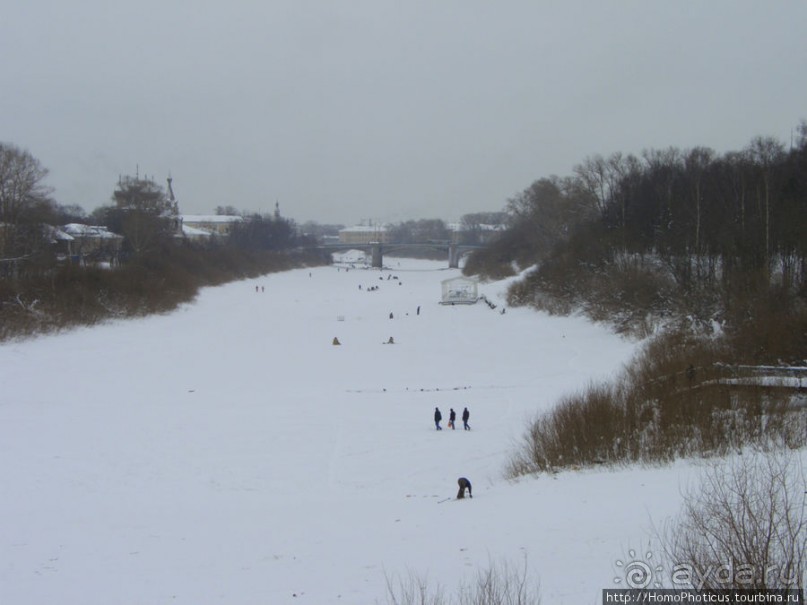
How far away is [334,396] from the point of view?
26359 millimetres

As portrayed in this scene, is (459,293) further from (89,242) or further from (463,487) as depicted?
(463,487)

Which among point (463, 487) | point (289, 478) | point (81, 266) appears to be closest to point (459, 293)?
point (81, 266)

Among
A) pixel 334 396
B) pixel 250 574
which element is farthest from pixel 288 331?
pixel 250 574

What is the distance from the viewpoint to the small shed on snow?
64.1 meters

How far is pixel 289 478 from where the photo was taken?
54.2 feet

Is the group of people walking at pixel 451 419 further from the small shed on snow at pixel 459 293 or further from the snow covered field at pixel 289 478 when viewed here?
the small shed on snow at pixel 459 293

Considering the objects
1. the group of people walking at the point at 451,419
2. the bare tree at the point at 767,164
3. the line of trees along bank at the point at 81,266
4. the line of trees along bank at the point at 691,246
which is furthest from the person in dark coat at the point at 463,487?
the line of trees along bank at the point at 81,266

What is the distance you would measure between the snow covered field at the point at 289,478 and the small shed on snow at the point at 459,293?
2429 centimetres

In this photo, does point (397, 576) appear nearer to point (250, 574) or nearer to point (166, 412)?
point (250, 574)

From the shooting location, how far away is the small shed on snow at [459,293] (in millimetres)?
64125

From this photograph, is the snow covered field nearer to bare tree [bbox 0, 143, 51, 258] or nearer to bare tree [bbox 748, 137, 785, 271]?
bare tree [bbox 748, 137, 785, 271]

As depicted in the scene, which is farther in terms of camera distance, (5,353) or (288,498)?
(5,353)

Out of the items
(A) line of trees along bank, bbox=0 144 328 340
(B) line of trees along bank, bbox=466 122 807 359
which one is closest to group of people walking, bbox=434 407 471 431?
(B) line of trees along bank, bbox=466 122 807 359

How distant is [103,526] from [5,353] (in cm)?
2611
